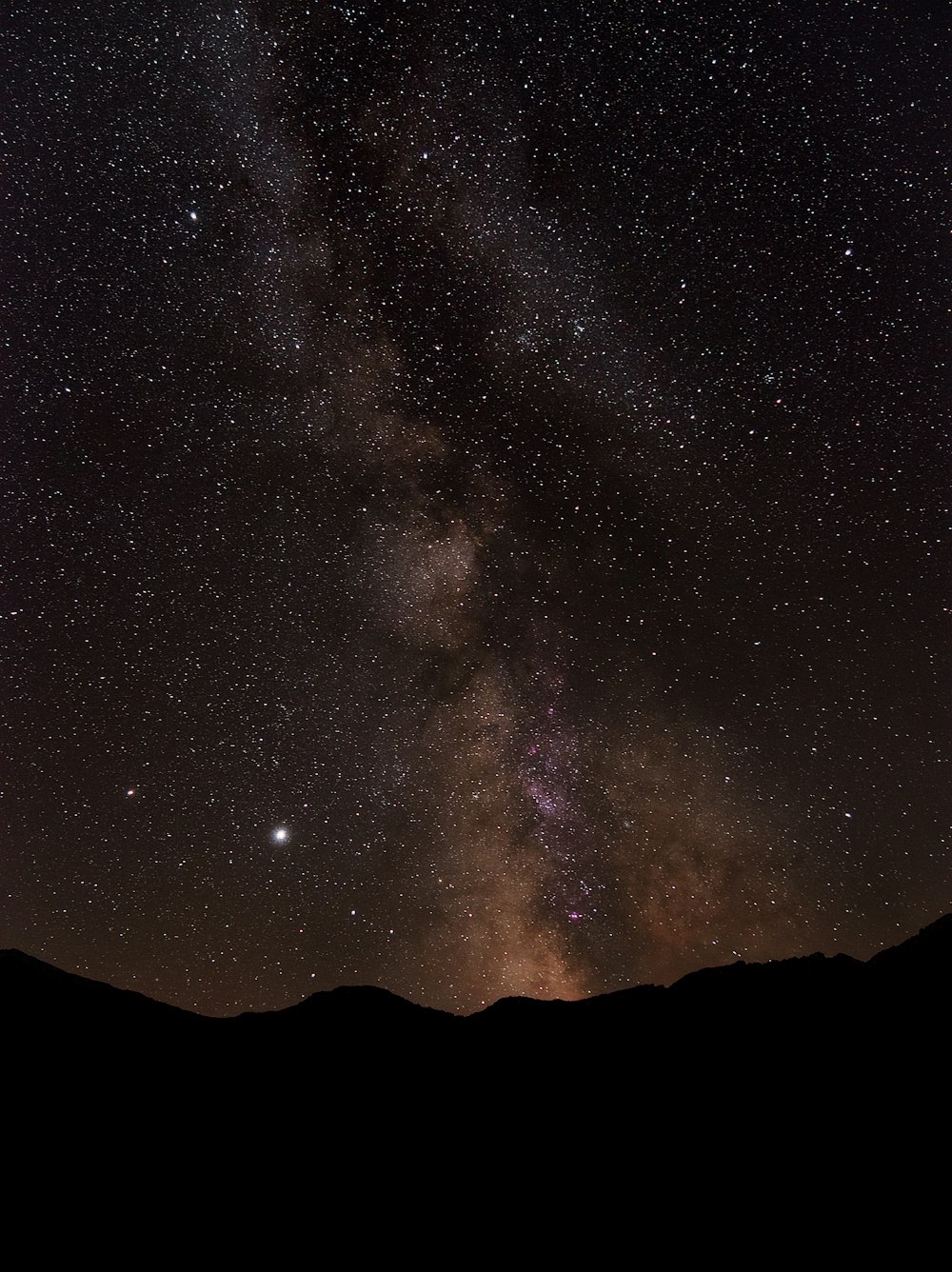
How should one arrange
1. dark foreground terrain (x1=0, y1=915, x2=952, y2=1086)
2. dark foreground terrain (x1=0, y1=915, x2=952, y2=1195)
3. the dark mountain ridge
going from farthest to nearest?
the dark mountain ridge, dark foreground terrain (x1=0, y1=915, x2=952, y2=1086), dark foreground terrain (x1=0, y1=915, x2=952, y2=1195)

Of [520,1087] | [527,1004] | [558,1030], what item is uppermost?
[527,1004]

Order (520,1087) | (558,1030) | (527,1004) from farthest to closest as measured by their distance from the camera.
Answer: (527,1004)
(558,1030)
(520,1087)

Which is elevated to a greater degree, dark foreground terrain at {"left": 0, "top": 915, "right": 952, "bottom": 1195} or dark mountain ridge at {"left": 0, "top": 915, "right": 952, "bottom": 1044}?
dark mountain ridge at {"left": 0, "top": 915, "right": 952, "bottom": 1044}

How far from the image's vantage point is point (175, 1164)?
9.81 m

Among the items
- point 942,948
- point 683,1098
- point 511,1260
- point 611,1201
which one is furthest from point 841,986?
point 511,1260

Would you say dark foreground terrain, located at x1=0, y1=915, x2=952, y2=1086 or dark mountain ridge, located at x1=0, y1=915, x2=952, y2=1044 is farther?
dark mountain ridge, located at x1=0, y1=915, x2=952, y2=1044

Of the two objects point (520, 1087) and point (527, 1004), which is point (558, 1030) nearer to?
point (527, 1004)

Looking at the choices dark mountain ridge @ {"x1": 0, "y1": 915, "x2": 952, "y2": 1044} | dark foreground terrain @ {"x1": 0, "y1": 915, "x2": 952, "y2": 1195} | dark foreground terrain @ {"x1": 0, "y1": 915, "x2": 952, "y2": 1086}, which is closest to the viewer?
dark foreground terrain @ {"x1": 0, "y1": 915, "x2": 952, "y2": 1195}

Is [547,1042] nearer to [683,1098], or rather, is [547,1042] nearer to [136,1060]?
[683,1098]

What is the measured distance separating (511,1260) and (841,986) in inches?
299

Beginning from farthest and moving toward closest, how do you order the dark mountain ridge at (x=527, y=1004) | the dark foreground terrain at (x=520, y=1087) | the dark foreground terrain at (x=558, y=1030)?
the dark mountain ridge at (x=527, y=1004)
the dark foreground terrain at (x=558, y=1030)
the dark foreground terrain at (x=520, y=1087)

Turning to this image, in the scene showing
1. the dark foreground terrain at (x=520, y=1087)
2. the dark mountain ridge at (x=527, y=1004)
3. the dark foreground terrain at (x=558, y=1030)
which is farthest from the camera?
the dark mountain ridge at (x=527, y=1004)

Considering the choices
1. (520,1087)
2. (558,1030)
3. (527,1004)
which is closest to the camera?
(520,1087)

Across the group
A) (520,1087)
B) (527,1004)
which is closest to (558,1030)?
(527,1004)
